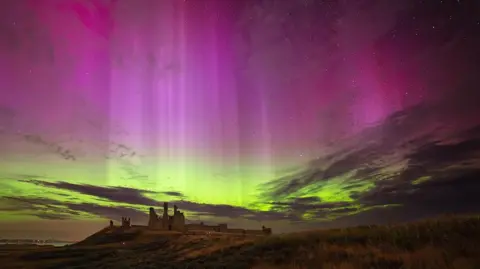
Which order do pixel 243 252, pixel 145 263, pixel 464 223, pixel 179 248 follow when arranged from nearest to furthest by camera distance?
pixel 464 223 < pixel 243 252 < pixel 145 263 < pixel 179 248

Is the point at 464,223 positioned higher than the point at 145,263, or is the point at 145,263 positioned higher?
the point at 464,223

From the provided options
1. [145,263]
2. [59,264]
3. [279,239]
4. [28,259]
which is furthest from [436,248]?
[28,259]

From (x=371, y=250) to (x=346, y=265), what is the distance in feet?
10.3

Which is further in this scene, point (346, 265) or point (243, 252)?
point (243, 252)

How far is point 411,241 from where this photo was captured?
20.1 metres

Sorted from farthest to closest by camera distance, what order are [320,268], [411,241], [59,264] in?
1. [59,264]
2. [411,241]
3. [320,268]

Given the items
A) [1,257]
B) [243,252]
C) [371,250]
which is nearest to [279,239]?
[243,252]

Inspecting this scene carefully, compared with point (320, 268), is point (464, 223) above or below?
above

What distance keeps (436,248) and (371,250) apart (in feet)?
9.97

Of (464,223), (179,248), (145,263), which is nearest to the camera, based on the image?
(464,223)

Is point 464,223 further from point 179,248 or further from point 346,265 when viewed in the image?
point 179,248

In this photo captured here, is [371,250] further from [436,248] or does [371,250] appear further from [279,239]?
[279,239]

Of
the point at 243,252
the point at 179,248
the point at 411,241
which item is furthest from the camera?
the point at 179,248

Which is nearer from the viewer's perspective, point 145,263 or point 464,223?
point 464,223
